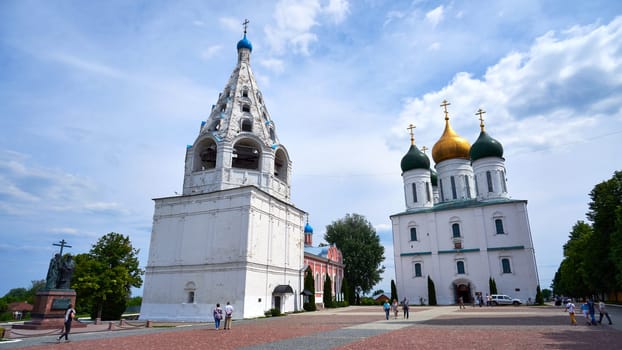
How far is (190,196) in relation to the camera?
25.8 m

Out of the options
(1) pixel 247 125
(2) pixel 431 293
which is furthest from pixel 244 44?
(2) pixel 431 293

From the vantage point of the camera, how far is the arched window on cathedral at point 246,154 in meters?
27.6

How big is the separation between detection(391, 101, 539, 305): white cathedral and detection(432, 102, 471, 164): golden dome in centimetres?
10

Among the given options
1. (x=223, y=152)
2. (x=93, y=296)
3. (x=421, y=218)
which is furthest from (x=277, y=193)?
(x=421, y=218)

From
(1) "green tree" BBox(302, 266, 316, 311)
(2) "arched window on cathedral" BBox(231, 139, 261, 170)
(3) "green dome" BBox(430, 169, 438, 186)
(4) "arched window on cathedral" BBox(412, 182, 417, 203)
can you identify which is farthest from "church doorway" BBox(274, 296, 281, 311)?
(3) "green dome" BBox(430, 169, 438, 186)

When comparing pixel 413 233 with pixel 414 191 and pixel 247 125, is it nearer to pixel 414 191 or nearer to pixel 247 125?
pixel 414 191

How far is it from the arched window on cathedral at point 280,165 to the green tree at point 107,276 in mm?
11990

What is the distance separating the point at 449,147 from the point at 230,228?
89.8 ft

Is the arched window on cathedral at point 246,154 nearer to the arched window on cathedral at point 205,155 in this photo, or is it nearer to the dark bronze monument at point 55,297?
the arched window on cathedral at point 205,155

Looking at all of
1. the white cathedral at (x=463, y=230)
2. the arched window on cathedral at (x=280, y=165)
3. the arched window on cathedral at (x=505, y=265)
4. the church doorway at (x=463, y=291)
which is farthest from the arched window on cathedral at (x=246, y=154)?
the arched window on cathedral at (x=505, y=265)

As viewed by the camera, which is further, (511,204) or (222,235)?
A: (511,204)

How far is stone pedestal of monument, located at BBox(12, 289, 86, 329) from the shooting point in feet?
53.8

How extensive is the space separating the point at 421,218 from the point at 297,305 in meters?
16.5

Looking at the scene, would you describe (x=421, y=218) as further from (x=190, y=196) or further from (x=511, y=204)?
(x=190, y=196)
